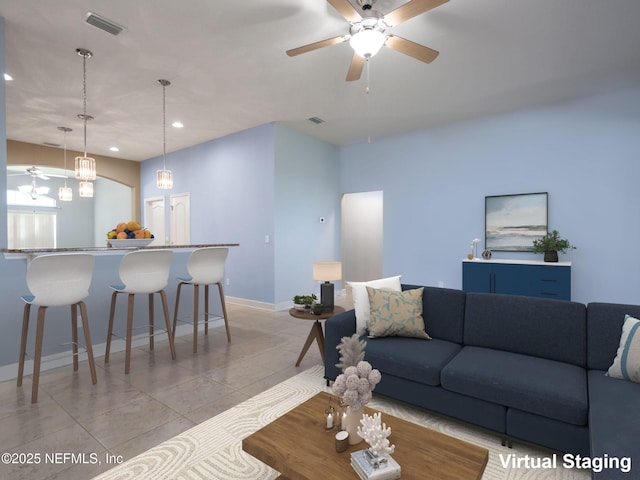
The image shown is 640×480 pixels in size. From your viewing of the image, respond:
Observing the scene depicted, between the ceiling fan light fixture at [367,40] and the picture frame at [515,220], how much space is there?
360 cm

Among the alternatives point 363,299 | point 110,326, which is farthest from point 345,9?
point 110,326

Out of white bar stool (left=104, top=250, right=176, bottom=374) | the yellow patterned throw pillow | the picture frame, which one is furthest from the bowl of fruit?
the picture frame

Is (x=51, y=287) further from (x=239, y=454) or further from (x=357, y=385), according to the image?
(x=357, y=385)

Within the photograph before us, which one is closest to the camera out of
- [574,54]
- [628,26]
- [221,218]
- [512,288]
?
[628,26]

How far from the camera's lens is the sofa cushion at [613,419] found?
4.24 ft

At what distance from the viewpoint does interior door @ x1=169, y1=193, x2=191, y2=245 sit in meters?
6.85

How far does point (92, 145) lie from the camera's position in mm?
6641

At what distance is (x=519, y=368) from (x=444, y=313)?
0.71 metres

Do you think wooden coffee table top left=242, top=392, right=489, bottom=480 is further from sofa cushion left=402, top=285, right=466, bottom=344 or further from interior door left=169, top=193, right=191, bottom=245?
interior door left=169, top=193, right=191, bottom=245

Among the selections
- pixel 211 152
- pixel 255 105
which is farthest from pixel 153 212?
pixel 255 105

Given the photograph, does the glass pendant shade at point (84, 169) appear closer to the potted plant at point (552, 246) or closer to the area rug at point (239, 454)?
the area rug at point (239, 454)

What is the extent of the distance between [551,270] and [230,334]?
4.13 meters

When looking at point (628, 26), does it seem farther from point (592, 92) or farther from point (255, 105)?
point (255, 105)

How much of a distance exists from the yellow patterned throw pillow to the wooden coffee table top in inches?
39.2
